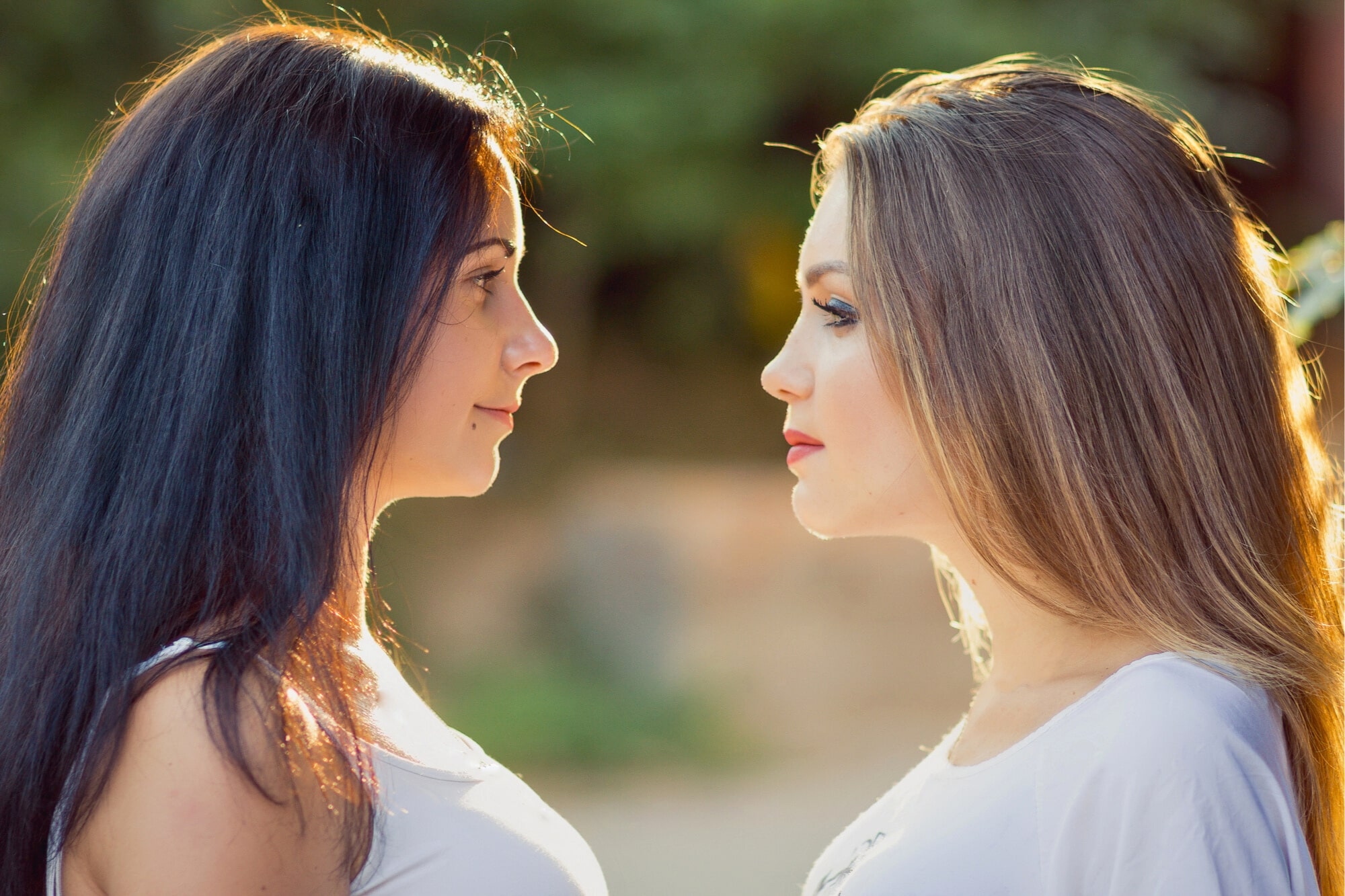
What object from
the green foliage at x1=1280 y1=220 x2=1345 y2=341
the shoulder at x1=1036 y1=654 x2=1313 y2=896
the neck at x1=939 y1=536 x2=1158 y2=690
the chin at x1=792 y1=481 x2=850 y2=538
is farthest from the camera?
the green foliage at x1=1280 y1=220 x2=1345 y2=341

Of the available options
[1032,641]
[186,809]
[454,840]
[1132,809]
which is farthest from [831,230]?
[186,809]

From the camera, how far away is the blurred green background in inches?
243

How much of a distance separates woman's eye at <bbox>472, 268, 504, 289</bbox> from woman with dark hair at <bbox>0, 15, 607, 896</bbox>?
2 cm

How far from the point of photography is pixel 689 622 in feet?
23.7

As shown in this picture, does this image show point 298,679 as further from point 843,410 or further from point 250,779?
point 843,410

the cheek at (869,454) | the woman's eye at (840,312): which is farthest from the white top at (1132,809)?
the woman's eye at (840,312)

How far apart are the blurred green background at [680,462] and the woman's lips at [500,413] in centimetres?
379

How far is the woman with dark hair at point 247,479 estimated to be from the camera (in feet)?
4.48

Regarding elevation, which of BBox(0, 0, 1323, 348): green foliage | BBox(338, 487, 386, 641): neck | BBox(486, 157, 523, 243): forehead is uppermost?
BBox(0, 0, 1323, 348): green foliage

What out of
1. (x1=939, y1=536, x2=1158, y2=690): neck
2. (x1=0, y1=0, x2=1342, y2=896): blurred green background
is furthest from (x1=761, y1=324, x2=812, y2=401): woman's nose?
(x1=0, y1=0, x2=1342, y2=896): blurred green background

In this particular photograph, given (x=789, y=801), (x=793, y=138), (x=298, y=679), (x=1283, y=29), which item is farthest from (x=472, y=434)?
(x=1283, y=29)

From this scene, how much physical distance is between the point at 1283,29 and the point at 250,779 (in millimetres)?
8796

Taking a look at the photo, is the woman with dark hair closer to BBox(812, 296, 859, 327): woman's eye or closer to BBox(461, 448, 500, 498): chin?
BBox(461, 448, 500, 498): chin

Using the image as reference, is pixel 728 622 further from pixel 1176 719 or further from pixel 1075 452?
pixel 1176 719
